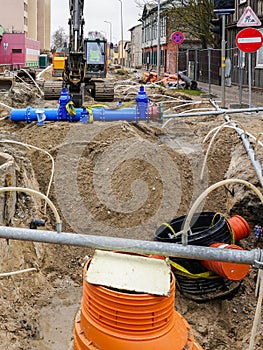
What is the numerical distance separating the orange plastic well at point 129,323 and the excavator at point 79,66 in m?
12.3

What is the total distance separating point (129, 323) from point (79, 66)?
1278 cm

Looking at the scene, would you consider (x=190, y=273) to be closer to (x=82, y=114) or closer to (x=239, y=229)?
(x=239, y=229)

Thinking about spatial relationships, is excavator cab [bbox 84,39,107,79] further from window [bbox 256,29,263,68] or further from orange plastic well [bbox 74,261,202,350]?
orange plastic well [bbox 74,261,202,350]

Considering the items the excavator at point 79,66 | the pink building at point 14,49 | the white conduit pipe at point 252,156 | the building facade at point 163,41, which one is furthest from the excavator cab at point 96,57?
the pink building at point 14,49

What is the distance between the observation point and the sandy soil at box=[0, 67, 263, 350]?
4.57 metres

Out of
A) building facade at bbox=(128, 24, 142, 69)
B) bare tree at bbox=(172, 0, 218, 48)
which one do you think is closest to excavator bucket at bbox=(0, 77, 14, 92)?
bare tree at bbox=(172, 0, 218, 48)

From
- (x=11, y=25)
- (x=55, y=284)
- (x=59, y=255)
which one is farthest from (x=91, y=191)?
(x=11, y=25)

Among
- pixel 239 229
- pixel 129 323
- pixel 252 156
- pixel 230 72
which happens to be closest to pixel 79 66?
pixel 252 156

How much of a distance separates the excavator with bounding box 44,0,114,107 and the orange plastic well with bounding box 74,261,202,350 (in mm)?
12343

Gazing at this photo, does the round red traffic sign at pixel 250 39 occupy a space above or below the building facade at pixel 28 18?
below

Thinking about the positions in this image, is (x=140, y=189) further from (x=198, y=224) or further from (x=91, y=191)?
(x=198, y=224)

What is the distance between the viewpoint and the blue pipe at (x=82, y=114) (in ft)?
38.6

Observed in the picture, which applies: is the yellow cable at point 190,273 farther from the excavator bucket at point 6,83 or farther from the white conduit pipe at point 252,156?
the excavator bucket at point 6,83

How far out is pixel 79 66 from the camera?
1453 cm
